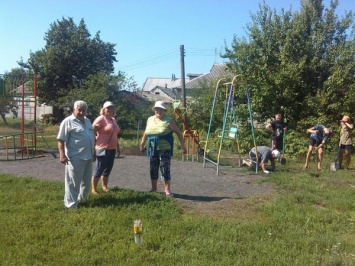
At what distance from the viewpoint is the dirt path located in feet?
24.9

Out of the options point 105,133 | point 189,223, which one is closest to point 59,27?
point 105,133

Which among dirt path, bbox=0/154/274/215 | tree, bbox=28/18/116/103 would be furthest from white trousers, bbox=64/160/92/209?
tree, bbox=28/18/116/103

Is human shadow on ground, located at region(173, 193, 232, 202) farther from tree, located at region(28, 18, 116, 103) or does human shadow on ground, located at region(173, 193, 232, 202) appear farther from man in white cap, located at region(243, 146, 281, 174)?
tree, located at region(28, 18, 116, 103)

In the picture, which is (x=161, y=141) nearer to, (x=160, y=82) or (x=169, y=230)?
(x=169, y=230)

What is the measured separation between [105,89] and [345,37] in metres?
12.2

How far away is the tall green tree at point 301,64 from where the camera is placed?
16.3m

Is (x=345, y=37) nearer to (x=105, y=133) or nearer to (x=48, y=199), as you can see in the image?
(x=105, y=133)

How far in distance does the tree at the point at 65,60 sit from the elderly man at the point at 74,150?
25.0 m

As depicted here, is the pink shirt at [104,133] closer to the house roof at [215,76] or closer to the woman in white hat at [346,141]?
the woman in white hat at [346,141]

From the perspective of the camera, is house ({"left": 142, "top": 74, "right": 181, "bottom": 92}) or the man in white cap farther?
house ({"left": 142, "top": 74, "right": 181, "bottom": 92})

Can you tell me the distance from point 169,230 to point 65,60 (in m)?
28.1

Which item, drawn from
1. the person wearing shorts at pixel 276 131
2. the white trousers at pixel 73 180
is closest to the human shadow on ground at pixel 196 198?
the white trousers at pixel 73 180

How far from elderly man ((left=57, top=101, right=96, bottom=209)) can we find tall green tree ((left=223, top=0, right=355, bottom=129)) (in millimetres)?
11269

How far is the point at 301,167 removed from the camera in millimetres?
12203
